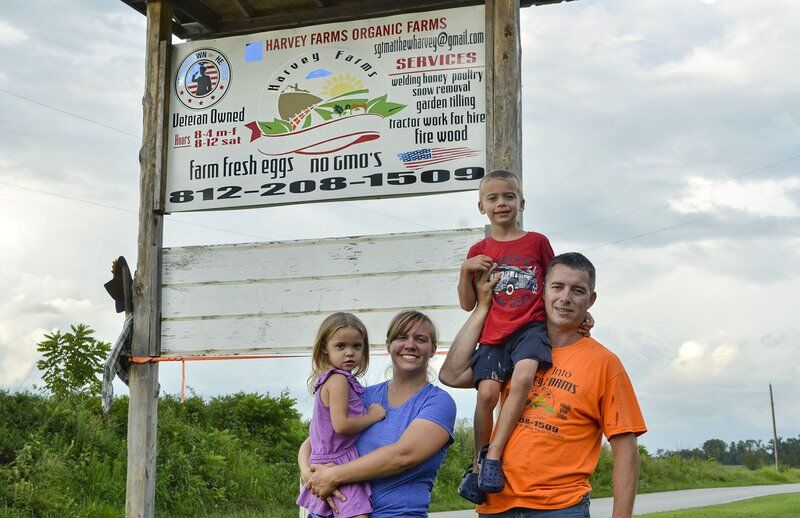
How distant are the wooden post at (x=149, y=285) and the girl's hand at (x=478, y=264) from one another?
14.0 feet

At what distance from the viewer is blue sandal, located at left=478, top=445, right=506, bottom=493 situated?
336cm

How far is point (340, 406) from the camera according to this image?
3.70m

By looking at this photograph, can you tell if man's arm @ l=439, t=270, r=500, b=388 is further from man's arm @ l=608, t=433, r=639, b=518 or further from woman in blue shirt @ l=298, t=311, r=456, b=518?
man's arm @ l=608, t=433, r=639, b=518

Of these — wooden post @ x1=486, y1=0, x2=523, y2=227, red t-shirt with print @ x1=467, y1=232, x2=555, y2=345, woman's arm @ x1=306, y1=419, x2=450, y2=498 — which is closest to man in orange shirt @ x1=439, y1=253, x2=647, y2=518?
woman's arm @ x1=306, y1=419, x2=450, y2=498

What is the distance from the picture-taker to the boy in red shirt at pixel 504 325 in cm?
350

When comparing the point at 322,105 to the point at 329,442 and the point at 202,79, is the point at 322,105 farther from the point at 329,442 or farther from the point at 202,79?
the point at 329,442

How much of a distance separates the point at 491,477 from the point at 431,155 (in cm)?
411

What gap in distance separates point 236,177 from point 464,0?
232cm

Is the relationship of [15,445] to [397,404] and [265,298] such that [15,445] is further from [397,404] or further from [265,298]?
[397,404]

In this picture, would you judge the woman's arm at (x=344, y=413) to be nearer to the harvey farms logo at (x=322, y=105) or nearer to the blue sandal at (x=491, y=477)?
the blue sandal at (x=491, y=477)

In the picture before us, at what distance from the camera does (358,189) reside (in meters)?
7.32

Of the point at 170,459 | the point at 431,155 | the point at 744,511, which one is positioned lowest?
the point at 744,511

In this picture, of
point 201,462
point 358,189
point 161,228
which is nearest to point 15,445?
point 201,462

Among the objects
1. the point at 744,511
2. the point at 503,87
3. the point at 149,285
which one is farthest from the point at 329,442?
the point at 744,511
